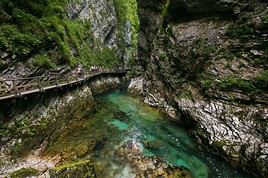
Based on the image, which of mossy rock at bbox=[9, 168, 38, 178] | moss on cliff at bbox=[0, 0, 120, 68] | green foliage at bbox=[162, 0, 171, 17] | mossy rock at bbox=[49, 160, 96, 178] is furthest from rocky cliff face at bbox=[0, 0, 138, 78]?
green foliage at bbox=[162, 0, 171, 17]

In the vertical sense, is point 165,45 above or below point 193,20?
below

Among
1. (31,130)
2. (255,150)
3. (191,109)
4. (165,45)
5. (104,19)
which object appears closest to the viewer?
(255,150)

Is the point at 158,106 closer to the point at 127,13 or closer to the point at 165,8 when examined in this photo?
the point at 165,8

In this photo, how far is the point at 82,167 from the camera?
10539 mm

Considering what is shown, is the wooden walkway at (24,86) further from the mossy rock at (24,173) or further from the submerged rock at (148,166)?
the submerged rock at (148,166)

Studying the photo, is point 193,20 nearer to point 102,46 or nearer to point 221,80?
point 221,80

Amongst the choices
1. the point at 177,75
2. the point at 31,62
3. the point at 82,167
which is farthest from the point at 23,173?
the point at 177,75

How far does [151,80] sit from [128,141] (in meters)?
11.9

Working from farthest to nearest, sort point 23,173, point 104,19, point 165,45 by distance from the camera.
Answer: point 104,19, point 165,45, point 23,173

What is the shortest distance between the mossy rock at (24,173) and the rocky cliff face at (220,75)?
30.6 ft

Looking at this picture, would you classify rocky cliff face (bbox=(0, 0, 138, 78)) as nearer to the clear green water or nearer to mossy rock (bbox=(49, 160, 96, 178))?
the clear green water

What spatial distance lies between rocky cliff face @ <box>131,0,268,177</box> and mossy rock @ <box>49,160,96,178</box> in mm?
7020

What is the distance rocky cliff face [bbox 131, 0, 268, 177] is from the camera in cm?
1241

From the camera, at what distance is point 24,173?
10484 millimetres
